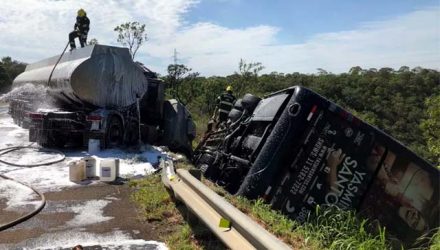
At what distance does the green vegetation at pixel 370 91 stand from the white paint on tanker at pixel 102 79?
18820 millimetres

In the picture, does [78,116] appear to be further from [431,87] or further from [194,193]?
[431,87]

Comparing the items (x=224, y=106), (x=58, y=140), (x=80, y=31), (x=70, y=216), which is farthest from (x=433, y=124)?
(x=70, y=216)

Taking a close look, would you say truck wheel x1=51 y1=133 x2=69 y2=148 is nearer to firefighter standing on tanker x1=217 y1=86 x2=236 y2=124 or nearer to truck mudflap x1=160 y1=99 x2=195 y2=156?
truck mudflap x1=160 y1=99 x2=195 y2=156

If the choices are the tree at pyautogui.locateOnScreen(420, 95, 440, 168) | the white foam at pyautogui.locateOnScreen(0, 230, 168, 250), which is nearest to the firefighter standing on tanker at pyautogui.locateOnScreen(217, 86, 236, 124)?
the white foam at pyautogui.locateOnScreen(0, 230, 168, 250)

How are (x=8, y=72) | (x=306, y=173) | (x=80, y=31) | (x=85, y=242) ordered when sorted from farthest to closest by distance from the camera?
(x=8, y=72) → (x=80, y=31) → (x=306, y=173) → (x=85, y=242)

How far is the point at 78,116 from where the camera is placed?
36.3 ft

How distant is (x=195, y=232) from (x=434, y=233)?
2644mm

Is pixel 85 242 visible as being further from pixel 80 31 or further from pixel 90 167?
pixel 80 31

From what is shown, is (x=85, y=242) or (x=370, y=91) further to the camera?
(x=370, y=91)

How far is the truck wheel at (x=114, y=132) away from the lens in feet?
35.8

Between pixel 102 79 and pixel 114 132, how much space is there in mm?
1452

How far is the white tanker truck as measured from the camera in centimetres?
1073

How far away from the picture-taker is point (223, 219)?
3408 millimetres

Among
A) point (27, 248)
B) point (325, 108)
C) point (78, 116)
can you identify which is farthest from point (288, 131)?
point (78, 116)
